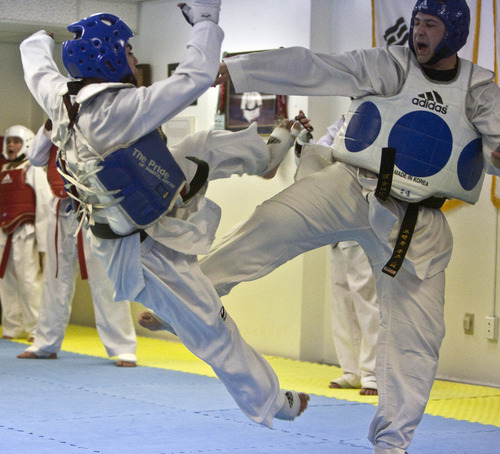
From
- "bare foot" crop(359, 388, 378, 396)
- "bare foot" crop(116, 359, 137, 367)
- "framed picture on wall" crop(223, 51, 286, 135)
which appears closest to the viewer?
"bare foot" crop(359, 388, 378, 396)

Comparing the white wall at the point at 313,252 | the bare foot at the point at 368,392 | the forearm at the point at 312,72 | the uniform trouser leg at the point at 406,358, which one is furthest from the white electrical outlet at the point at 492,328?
the forearm at the point at 312,72

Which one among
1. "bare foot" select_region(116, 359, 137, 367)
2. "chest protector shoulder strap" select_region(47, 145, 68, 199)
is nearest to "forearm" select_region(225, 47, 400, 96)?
"chest protector shoulder strap" select_region(47, 145, 68, 199)

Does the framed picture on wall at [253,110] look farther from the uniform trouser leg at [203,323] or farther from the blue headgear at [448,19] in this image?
the uniform trouser leg at [203,323]

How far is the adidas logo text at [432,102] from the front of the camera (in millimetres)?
3506

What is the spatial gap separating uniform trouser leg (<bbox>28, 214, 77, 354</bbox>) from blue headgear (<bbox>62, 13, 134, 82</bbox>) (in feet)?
11.7

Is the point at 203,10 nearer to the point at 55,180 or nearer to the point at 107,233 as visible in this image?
the point at 107,233

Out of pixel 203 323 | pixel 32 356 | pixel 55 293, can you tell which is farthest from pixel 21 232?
pixel 203 323

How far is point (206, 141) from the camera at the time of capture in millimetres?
3680

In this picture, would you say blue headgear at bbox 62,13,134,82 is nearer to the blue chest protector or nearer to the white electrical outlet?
the blue chest protector

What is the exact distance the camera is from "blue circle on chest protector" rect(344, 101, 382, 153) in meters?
3.55

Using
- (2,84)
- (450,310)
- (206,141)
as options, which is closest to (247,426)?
(206,141)

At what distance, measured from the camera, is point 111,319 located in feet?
21.6

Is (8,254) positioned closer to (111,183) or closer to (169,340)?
(169,340)

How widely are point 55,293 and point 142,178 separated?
3.82 m
